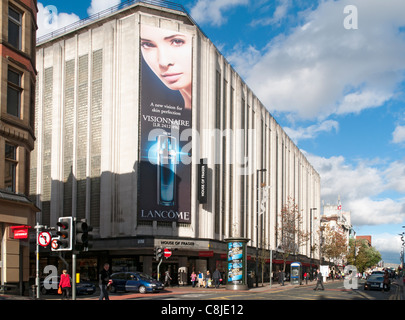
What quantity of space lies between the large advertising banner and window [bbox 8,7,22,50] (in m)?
22.1

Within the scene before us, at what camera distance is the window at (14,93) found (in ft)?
83.1

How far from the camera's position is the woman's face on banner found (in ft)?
162

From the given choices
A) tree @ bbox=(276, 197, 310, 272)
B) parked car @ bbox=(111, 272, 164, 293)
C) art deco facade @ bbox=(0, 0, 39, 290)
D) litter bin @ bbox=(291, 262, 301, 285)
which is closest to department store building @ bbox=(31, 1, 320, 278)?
litter bin @ bbox=(291, 262, 301, 285)

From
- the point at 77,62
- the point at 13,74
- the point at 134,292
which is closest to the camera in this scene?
the point at 13,74

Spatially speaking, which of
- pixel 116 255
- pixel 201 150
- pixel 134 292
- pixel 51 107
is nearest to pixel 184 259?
pixel 116 255

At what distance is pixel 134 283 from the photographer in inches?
1377

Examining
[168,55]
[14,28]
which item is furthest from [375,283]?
[14,28]

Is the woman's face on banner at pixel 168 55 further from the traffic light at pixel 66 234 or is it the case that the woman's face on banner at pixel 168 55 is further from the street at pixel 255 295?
the traffic light at pixel 66 234

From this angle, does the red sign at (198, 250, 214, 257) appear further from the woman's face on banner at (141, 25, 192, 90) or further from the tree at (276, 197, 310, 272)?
the tree at (276, 197, 310, 272)

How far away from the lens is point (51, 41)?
2258 inches

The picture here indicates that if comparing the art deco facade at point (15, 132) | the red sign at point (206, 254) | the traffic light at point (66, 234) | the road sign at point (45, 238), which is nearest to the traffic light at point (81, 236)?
the traffic light at point (66, 234)

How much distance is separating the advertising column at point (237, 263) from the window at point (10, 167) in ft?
63.5
